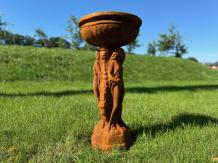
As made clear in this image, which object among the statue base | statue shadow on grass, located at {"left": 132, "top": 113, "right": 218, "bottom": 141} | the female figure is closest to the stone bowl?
the female figure

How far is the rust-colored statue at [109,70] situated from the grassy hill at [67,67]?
12.3m

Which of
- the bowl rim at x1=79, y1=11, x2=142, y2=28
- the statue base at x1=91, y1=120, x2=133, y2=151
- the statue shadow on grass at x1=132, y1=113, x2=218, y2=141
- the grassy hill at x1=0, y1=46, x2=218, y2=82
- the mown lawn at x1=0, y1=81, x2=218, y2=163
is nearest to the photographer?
the mown lawn at x1=0, y1=81, x2=218, y2=163

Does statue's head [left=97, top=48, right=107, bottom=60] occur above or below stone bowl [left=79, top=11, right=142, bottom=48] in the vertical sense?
below

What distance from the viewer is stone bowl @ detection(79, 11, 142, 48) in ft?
15.1

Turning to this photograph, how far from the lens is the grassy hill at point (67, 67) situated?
18297 millimetres

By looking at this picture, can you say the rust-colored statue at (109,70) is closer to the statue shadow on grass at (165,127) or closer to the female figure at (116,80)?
the female figure at (116,80)

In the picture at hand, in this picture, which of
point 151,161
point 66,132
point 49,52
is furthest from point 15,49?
point 151,161

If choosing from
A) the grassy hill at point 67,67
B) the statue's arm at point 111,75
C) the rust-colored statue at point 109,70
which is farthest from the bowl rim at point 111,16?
the grassy hill at point 67,67

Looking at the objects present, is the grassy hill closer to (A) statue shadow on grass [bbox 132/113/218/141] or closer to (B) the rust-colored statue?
(A) statue shadow on grass [bbox 132/113/218/141]

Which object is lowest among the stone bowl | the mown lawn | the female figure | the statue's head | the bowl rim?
the mown lawn

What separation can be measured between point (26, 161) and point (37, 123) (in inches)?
63.2

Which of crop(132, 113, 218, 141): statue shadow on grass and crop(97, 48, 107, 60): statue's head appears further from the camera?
crop(132, 113, 218, 141): statue shadow on grass

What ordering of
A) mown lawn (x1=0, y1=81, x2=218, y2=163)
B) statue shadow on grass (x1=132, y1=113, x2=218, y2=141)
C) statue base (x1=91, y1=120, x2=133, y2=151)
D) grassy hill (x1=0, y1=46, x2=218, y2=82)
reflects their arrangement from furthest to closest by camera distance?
grassy hill (x1=0, y1=46, x2=218, y2=82)
statue shadow on grass (x1=132, y1=113, x2=218, y2=141)
statue base (x1=91, y1=120, x2=133, y2=151)
mown lawn (x1=0, y1=81, x2=218, y2=163)

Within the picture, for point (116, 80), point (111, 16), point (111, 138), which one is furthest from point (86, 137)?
point (111, 16)
